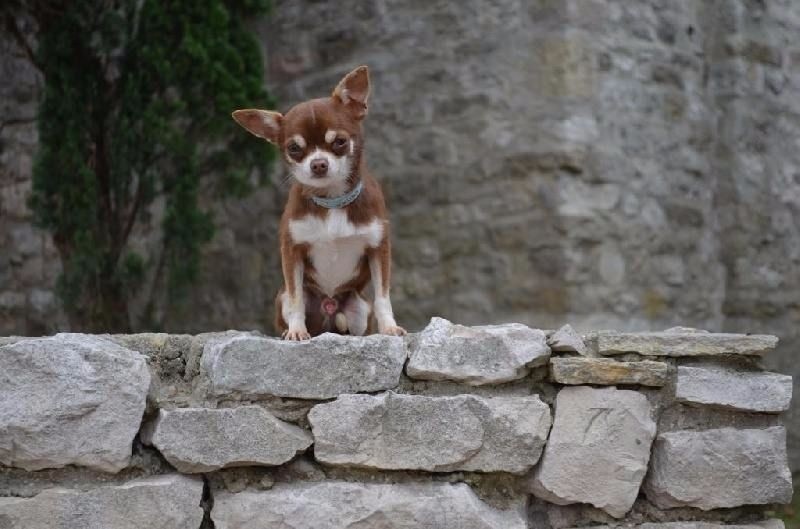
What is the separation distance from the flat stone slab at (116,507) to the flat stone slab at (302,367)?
0.89 feet

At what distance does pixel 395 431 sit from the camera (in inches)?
96.9

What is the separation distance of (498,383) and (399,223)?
339 cm

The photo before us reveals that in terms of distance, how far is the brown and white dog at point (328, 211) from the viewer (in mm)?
2551

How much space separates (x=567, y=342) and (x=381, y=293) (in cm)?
54

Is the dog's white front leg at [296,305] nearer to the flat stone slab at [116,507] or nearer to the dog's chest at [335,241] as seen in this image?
the dog's chest at [335,241]

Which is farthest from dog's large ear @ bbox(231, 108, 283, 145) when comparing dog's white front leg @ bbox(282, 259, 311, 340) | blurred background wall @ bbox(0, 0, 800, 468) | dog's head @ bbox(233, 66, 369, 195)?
blurred background wall @ bbox(0, 0, 800, 468)

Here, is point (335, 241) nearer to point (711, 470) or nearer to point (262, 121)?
point (262, 121)

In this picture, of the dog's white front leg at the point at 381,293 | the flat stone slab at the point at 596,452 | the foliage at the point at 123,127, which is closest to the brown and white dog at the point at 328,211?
the dog's white front leg at the point at 381,293

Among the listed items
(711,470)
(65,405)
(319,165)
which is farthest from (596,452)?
(65,405)

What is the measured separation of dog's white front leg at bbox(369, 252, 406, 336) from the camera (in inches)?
107

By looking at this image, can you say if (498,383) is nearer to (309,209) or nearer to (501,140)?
(309,209)

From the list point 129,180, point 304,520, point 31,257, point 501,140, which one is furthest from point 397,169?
point 304,520

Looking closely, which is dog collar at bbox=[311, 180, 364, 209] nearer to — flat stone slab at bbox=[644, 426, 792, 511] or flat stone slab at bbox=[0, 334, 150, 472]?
flat stone slab at bbox=[0, 334, 150, 472]

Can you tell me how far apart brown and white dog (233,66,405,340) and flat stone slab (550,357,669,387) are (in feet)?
1.51
